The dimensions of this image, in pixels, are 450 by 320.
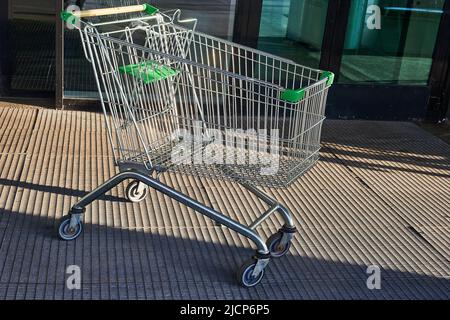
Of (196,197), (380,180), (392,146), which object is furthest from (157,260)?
(392,146)

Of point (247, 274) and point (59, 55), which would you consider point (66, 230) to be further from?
point (59, 55)

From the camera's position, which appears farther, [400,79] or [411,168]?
[400,79]

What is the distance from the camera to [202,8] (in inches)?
260

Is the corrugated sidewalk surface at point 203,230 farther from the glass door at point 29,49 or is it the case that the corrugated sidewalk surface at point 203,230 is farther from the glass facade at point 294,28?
the glass facade at point 294,28

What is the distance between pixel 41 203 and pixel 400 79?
14.1 feet

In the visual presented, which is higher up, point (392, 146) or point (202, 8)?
point (202, 8)

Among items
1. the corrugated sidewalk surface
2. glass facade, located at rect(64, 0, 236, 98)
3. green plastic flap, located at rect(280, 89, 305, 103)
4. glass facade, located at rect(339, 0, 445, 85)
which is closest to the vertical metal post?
glass facade, located at rect(64, 0, 236, 98)

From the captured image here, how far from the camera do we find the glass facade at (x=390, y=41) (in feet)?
22.8

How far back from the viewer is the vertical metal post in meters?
6.23

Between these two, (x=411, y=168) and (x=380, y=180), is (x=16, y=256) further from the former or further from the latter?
(x=411, y=168)

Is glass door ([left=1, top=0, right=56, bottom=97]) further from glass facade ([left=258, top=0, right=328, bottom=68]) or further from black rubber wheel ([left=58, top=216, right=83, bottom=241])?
black rubber wheel ([left=58, top=216, right=83, bottom=241])

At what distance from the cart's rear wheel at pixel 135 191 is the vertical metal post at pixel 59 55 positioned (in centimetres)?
219

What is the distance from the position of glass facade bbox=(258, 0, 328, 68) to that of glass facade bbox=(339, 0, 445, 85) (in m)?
0.32

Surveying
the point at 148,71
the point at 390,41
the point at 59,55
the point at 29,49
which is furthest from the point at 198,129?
the point at 390,41
